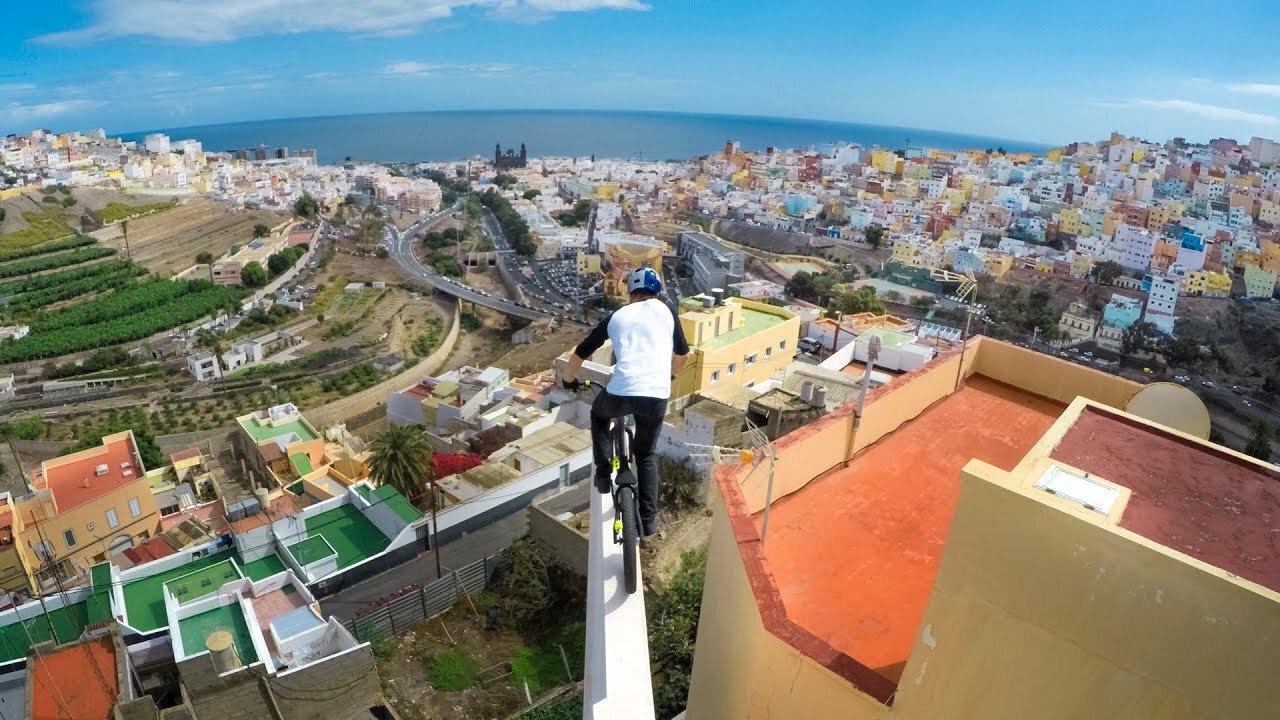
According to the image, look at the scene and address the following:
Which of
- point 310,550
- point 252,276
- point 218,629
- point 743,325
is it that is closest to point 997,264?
point 743,325

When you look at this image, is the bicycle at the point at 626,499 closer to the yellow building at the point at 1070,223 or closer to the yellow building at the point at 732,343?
the yellow building at the point at 732,343

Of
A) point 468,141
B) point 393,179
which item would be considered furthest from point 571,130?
point 393,179

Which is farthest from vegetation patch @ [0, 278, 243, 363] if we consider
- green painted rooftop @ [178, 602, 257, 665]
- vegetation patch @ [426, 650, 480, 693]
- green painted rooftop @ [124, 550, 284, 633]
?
vegetation patch @ [426, 650, 480, 693]

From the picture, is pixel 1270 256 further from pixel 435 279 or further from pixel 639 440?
pixel 639 440

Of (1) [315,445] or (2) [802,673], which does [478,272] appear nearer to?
(1) [315,445]

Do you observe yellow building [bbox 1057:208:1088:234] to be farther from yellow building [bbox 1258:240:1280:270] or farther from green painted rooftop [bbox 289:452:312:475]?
green painted rooftop [bbox 289:452:312:475]

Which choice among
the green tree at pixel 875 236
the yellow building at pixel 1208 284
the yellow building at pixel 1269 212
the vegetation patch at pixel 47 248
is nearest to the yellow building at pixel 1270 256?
the yellow building at pixel 1208 284

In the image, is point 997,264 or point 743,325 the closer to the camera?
point 743,325
